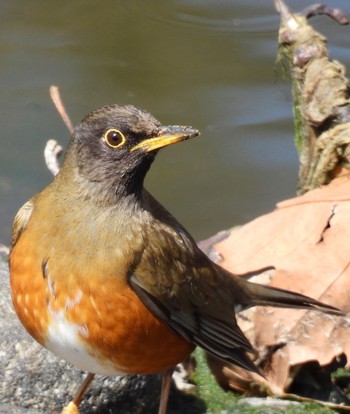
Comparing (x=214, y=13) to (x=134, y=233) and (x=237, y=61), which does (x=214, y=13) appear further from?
(x=134, y=233)

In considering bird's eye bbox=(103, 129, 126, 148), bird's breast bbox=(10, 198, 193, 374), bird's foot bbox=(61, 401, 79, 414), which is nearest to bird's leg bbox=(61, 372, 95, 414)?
bird's foot bbox=(61, 401, 79, 414)

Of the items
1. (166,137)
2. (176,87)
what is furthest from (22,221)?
(176,87)

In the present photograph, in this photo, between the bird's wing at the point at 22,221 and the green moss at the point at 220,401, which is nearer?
the bird's wing at the point at 22,221

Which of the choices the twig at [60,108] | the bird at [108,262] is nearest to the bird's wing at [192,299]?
the bird at [108,262]

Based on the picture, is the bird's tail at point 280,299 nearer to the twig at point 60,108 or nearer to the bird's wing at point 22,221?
the bird's wing at point 22,221

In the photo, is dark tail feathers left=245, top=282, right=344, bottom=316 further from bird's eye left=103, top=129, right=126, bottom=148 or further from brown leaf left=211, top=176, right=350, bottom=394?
bird's eye left=103, top=129, right=126, bottom=148
